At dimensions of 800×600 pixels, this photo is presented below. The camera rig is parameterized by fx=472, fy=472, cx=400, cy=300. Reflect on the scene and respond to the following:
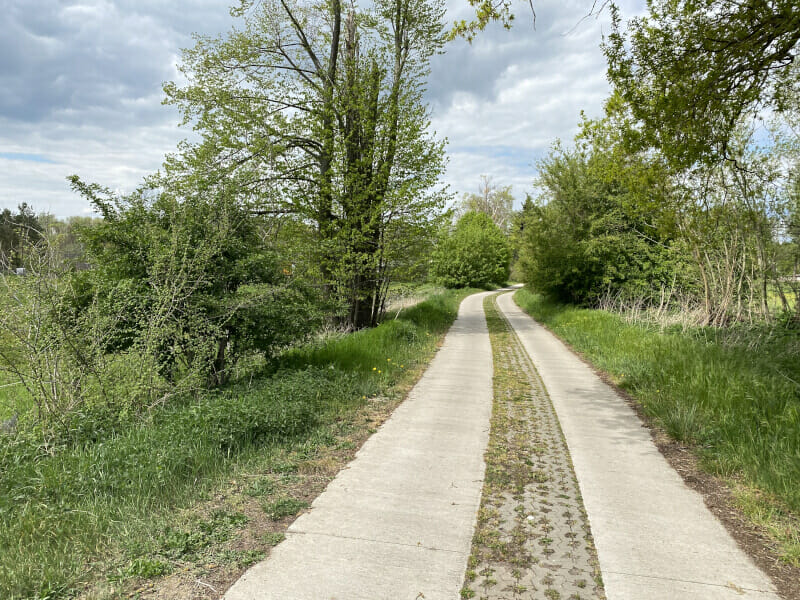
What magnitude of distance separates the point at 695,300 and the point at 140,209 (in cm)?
1371

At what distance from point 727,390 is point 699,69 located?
4351 mm

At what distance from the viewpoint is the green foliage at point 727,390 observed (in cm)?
422

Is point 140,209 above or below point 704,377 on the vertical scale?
above

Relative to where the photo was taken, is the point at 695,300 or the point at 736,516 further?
the point at 695,300

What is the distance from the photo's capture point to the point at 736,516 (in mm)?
3627

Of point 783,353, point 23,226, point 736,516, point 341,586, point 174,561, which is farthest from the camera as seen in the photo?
point 783,353

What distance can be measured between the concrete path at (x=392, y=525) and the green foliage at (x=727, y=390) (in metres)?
2.31

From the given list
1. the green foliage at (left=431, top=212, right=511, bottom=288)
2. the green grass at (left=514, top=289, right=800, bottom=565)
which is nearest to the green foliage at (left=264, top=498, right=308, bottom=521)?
the green grass at (left=514, top=289, right=800, bottom=565)

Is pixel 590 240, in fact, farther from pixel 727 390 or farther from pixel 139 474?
pixel 139 474

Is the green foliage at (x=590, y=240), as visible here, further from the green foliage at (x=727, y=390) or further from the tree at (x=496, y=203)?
the tree at (x=496, y=203)

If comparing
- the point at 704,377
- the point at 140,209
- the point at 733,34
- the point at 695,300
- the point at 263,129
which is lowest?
the point at 704,377

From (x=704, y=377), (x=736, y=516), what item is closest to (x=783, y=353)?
(x=704, y=377)

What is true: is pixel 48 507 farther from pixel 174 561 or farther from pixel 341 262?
pixel 341 262

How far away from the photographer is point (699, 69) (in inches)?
256
